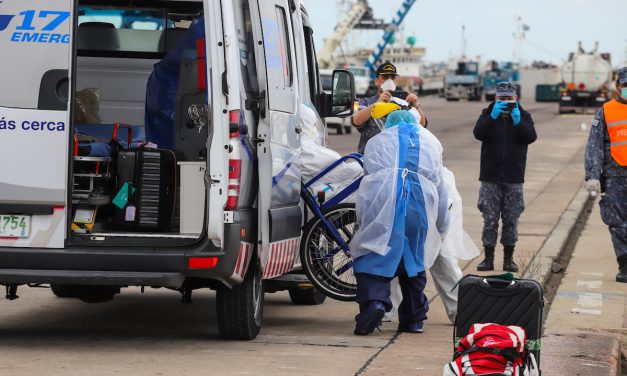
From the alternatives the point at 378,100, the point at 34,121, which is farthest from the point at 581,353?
the point at 378,100

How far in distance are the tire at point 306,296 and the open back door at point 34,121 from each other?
3.07m

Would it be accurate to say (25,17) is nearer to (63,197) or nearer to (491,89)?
(63,197)

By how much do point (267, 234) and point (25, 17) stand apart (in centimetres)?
198

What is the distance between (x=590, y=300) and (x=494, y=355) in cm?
469

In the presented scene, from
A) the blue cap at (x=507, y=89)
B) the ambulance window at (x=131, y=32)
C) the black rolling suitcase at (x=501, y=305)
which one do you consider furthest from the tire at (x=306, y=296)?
the black rolling suitcase at (x=501, y=305)

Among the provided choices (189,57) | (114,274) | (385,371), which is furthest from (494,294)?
(189,57)

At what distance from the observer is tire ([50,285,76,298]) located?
10.8 meters

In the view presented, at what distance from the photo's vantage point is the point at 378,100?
12.8 metres

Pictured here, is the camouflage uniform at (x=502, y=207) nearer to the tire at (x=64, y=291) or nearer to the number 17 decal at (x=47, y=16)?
the tire at (x=64, y=291)

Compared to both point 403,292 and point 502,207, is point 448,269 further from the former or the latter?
point 502,207

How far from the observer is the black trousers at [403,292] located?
9562 millimetres

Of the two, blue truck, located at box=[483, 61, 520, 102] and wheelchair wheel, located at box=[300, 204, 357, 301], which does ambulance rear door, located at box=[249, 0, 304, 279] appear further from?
blue truck, located at box=[483, 61, 520, 102]

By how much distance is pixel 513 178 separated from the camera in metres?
13.2

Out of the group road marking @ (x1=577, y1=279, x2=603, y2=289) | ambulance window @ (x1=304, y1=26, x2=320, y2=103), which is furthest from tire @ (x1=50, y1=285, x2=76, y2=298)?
road marking @ (x1=577, y1=279, x2=603, y2=289)
